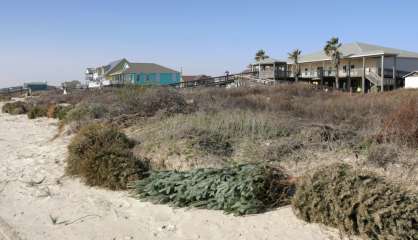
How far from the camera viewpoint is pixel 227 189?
5.80 metres

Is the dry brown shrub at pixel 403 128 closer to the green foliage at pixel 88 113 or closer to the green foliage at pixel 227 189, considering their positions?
the green foliage at pixel 227 189

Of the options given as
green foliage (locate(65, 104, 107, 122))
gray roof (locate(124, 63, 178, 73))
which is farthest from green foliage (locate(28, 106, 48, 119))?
gray roof (locate(124, 63, 178, 73))

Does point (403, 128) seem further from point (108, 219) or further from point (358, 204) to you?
point (108, 219)

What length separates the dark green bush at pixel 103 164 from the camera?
7344 mm

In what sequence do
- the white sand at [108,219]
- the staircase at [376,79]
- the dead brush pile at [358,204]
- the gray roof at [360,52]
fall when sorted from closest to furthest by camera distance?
the dead brush pile at [358,204] < the white sand at [108,219] < the staircase at [376,79] < the gray roof at [360,52]

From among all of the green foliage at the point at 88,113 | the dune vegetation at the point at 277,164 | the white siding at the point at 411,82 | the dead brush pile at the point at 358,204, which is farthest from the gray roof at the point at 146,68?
the dead brush pile at the point at 358,204

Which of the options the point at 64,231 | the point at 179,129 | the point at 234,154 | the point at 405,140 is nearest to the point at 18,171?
the point at 179,129

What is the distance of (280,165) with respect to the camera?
703cm

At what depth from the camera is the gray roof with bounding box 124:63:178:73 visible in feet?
226

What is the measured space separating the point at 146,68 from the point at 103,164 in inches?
2509

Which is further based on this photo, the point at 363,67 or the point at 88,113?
the point at 363,67

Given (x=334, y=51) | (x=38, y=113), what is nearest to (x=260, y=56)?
(x=334, y=51)

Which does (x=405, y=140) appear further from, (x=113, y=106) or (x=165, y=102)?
(x=113, y=106)

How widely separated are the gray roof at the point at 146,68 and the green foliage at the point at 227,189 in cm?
6400
